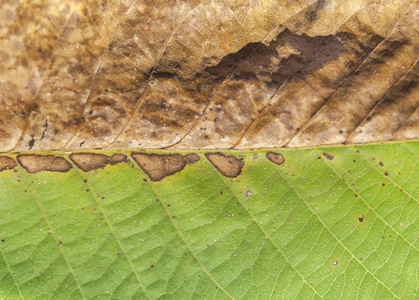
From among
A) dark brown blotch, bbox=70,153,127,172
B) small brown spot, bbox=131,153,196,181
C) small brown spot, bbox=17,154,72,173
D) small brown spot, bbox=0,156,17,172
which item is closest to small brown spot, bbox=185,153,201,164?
small brown spot, bbox=131,153,196,181

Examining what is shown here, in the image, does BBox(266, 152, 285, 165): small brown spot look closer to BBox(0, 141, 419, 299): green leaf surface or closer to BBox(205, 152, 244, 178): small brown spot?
BBox(0, 141, 419, 299): green leaf surface

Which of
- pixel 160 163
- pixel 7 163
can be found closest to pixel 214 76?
pixel 160 163

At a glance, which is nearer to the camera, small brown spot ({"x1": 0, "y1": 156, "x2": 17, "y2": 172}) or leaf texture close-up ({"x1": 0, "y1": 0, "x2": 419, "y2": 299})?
leaf texture close-up ({"x1": 0, "y1": 0, "x2": 419, "y2": 299})

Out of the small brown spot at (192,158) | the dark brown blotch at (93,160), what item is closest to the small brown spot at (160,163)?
the small brown spot at (192,158)

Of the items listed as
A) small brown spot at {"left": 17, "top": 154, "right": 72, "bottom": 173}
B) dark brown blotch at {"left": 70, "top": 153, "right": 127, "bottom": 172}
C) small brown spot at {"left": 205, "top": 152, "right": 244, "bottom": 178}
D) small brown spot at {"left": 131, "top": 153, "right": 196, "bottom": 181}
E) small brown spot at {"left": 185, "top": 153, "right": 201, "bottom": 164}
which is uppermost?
small brown spot at {"left": 205, "top": 152, "right": 244, "bottom": 178}

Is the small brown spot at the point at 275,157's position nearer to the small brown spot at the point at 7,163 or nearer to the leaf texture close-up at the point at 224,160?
the leaf texture close-up at the point at 224,160

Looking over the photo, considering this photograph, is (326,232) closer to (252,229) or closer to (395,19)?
(252,229)

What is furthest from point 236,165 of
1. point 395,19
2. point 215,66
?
point 395,19
